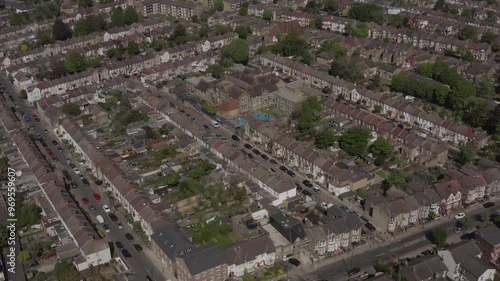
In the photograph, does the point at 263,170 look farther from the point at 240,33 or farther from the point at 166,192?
the point at 240,33

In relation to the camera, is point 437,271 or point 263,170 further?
point 263,170

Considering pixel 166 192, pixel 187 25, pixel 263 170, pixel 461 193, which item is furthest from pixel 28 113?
pixel 461 193

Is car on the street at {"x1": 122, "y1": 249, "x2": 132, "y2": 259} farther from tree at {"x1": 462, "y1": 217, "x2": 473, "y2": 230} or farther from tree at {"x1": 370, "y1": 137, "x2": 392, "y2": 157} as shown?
tree at {"x1": 462, "y1": 217, "x2": 473, "y2": 230}

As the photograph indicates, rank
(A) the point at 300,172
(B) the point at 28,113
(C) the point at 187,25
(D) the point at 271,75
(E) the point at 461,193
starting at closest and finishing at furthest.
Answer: (E) the point at 461,193 < (A) the point at 300,172 < (B) the point at 28,113 < (D) the point at 271,75 < (C) the point at 187,25

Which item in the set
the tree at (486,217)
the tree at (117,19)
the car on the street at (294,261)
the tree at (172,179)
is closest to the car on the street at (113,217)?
the tree at (172,179)

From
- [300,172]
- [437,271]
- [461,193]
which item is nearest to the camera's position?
[437,271]

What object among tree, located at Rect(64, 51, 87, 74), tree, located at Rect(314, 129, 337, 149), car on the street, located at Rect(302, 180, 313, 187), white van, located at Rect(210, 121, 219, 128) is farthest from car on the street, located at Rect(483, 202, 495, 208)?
tree, located at Rect(64, 51, 87, 74)

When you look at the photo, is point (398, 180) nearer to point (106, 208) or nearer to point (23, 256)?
point (106, 208)
